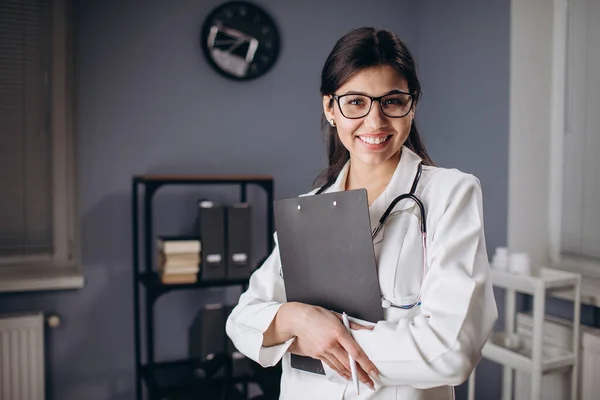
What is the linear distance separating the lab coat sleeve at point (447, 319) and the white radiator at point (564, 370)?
147 cm

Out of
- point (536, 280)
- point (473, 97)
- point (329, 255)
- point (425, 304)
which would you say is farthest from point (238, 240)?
point (425, 304)

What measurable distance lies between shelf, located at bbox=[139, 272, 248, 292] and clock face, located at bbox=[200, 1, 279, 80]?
103cm

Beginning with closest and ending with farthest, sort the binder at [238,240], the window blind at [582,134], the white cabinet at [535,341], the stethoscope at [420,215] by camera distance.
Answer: the stethoscope at [420,215] → the white cabinet at [535,341] → the window blind at [582,134] → the binder at [238,240]

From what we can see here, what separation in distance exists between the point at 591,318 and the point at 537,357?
348 millimetres

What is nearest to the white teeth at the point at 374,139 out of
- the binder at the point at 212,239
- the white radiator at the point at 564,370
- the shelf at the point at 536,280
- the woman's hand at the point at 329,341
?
the woman's hand at the point at 329,341

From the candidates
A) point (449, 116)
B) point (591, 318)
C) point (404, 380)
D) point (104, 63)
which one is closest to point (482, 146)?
point (449, 116)

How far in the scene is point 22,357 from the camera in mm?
2322

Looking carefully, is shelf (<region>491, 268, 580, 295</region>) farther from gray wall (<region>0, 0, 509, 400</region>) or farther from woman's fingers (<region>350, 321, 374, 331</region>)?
woman's fingers (<region>350, 321, 374, 331</region>)

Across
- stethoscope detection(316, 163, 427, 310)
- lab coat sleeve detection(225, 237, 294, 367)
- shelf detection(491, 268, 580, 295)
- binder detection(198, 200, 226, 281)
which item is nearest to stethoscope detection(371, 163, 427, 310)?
stethoscope detection(316, 163, 427, 310)

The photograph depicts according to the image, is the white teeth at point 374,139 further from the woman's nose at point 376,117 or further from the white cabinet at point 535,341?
the white cabinet at point 535,341

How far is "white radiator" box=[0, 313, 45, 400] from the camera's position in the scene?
2.29 meters

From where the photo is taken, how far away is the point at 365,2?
3.09 m

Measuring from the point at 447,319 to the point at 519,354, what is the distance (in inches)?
59.0

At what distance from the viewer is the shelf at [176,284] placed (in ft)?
7.66
